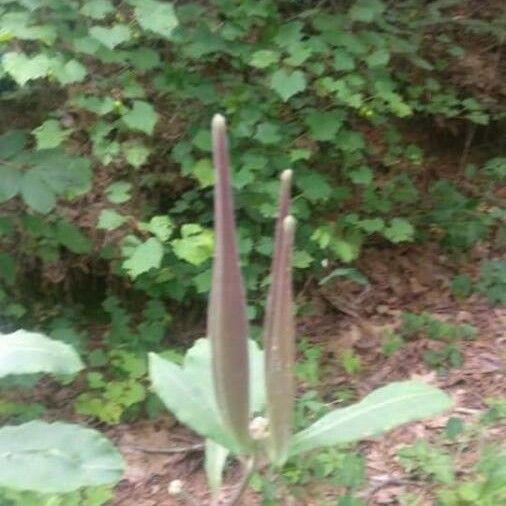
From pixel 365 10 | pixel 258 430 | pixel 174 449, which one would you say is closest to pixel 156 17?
pixel 365 10

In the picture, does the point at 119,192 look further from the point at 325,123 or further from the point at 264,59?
the point at 325,123

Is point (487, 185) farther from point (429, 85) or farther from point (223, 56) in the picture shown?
point (223, 56)

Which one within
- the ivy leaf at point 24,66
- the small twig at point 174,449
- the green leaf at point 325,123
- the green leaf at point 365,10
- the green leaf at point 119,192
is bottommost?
the small twig at point 174,449

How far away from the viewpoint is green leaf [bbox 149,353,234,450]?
3.52ft

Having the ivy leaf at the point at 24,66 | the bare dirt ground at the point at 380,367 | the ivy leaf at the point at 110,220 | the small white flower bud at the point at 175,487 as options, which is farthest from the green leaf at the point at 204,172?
the small white flower bud at the point at 175,487

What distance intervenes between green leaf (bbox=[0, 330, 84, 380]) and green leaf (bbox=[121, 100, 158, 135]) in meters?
1.45

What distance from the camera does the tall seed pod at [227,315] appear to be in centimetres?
84

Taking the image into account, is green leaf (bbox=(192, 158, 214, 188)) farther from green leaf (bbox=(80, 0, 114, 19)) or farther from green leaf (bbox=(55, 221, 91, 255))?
green leaf (bbox=(80, 0, 114, 19))

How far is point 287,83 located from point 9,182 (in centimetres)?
92

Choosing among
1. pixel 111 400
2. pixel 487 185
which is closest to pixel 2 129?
pixel 111 400

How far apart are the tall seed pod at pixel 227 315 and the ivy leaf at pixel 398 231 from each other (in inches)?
100

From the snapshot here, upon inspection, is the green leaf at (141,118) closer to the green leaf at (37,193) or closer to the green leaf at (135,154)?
the green leaf at (135,154)

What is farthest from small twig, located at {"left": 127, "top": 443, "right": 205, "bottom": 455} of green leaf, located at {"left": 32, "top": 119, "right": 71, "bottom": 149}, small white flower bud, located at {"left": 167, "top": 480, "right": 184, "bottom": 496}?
green leaf, located at {"left": 32, "top": 119, "right": 71, "bottom": 149}

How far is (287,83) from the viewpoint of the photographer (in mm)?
2732
